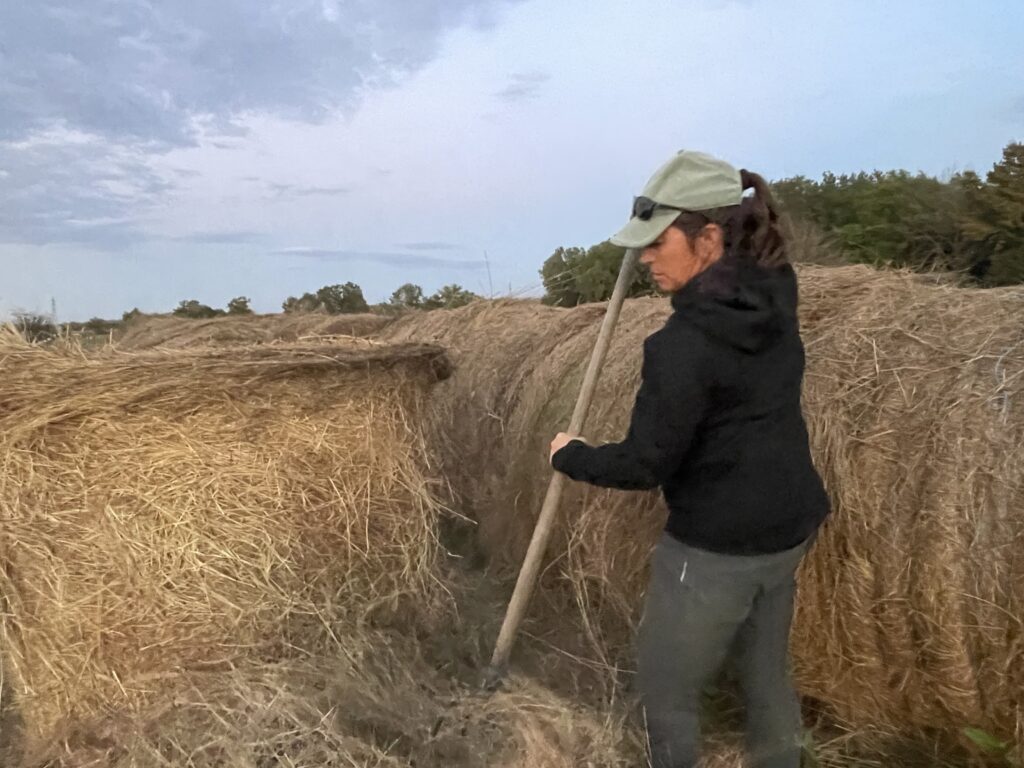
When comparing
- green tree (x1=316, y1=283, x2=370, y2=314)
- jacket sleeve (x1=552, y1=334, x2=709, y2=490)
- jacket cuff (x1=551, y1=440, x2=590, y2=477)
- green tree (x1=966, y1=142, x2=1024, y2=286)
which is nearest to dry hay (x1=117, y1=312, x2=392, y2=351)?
green tree (x1=316, y1=283, x2=370, y2=314)

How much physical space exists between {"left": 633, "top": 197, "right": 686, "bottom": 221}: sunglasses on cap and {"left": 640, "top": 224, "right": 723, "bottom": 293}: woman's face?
0.22 ft

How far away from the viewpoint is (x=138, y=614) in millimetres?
3000

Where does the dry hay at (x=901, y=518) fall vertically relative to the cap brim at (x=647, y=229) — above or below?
below

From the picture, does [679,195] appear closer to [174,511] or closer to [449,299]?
[174,511]

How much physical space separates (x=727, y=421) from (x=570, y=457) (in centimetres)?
49

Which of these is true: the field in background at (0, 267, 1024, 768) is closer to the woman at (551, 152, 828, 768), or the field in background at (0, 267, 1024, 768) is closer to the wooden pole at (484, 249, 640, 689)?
the wooden pole at (484, 249, 640, 689)

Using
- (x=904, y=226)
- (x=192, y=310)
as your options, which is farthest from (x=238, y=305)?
(x=904, y=226)

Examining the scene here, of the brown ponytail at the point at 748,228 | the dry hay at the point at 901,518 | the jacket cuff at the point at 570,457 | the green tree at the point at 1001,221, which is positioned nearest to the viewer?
the brown ponytail at the point at 748,228

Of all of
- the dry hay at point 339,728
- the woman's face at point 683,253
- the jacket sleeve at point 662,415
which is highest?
the woman's face at point 683,253

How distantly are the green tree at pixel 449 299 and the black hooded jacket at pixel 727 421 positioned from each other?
546 cm

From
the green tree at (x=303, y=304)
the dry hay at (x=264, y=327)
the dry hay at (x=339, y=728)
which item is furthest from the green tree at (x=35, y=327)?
the green tree at (x=303, y=304)

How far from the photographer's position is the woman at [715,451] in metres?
2.03

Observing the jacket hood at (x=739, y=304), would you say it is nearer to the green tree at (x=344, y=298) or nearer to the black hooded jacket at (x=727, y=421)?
the black hooded jacket at (x=727, y=421)

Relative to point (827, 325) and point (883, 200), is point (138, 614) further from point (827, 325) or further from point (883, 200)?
point (883, 200)
